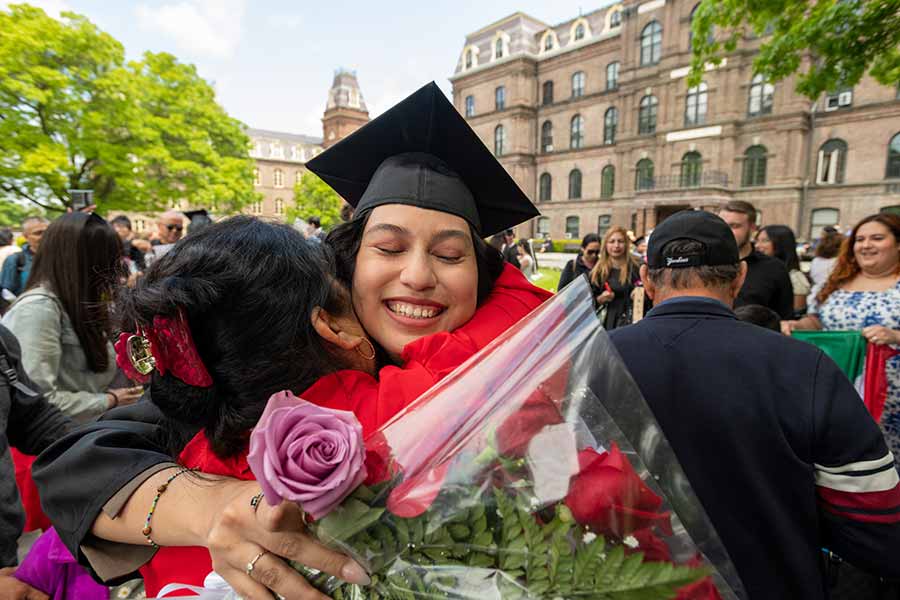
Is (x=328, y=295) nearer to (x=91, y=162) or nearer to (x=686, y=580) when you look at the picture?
(x=686, y=580)

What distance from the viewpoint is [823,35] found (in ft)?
17.6

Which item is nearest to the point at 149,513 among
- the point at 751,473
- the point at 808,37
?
the point at 751,473

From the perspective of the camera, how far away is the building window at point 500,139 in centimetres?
3778

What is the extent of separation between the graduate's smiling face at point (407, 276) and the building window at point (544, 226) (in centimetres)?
3628

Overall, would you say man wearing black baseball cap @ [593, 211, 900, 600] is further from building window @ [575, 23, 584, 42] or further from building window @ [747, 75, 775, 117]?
building window @ [575, 23, 584, 42]

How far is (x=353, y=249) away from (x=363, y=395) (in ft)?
1.86

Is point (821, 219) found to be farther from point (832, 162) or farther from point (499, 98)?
point (499, 98)

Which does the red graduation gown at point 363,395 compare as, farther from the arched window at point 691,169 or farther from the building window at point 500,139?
the building window at point 500,139

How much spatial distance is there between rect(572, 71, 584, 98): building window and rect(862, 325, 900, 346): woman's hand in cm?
3520

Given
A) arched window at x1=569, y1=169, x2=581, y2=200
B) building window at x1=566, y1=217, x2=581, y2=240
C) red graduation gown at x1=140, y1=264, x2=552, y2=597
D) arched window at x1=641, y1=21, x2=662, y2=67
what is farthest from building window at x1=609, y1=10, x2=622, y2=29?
red graduation gown at x1=140, y1=264, x2=552, y2=597

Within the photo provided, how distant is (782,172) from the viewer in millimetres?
26500

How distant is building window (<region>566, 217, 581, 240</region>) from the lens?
35.1 metres

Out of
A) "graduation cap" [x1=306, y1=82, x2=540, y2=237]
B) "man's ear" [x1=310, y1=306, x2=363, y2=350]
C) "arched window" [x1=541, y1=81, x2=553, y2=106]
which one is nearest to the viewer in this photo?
"man's ear" [x1=310, y1=306, x2=363, y2=350]

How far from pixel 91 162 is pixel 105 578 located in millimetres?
22145
